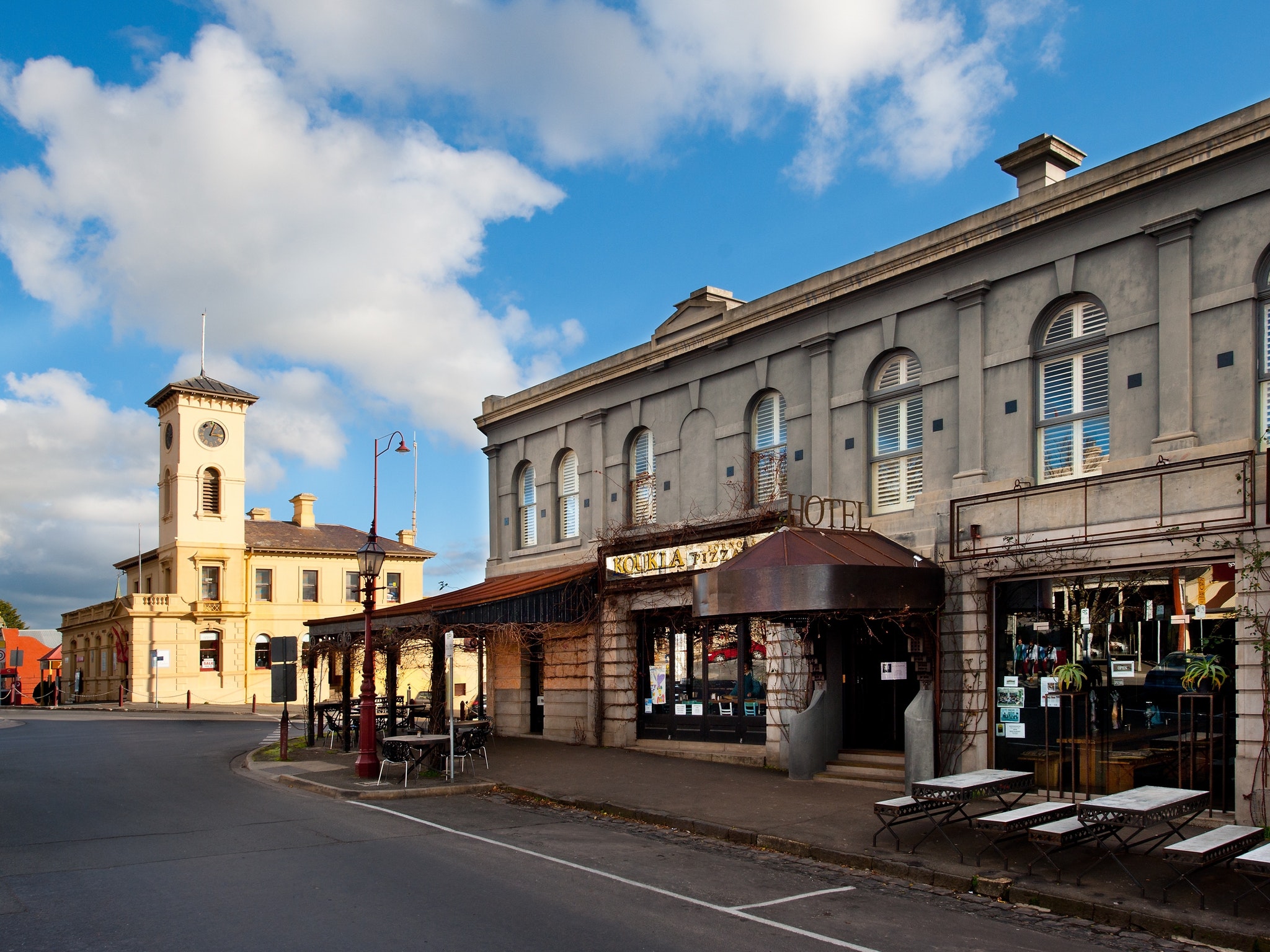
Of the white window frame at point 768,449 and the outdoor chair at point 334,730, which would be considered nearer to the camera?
the white window frame at point 768,449

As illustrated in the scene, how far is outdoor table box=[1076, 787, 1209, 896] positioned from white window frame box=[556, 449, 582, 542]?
15.4 m

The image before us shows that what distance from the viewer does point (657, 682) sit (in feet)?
69.1

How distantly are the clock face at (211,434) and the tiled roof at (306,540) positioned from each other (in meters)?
5.03

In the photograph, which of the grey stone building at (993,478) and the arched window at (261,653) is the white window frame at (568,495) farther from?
the arched window at (261,653)

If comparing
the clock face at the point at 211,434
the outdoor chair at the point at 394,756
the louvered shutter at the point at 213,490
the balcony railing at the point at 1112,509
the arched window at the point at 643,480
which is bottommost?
the outdoor chair at the point at 394,756

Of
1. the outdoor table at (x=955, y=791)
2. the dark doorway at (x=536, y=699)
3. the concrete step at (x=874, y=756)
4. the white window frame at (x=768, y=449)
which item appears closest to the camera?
the outdoor table at (x=955, y=791)

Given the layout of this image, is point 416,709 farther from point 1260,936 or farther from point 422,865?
point 1260,936

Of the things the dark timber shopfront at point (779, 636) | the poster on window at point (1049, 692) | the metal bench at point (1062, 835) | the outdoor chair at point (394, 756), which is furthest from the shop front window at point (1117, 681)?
the outdoor chair at point (394, 756)

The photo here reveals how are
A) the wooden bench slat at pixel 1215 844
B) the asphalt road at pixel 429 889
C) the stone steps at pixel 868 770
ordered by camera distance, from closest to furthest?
the asphalt road at pixel 429 889 < the wooden bench slat at pixel 1215 844 < the stone steps at pixel 868 770

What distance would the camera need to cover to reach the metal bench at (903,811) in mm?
10914

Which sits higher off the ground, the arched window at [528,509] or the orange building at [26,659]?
the arched window at [528,509]

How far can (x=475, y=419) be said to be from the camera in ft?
90.8

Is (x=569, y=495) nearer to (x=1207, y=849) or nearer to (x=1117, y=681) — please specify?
(x=1117, y=681)

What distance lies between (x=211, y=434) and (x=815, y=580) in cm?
5088
